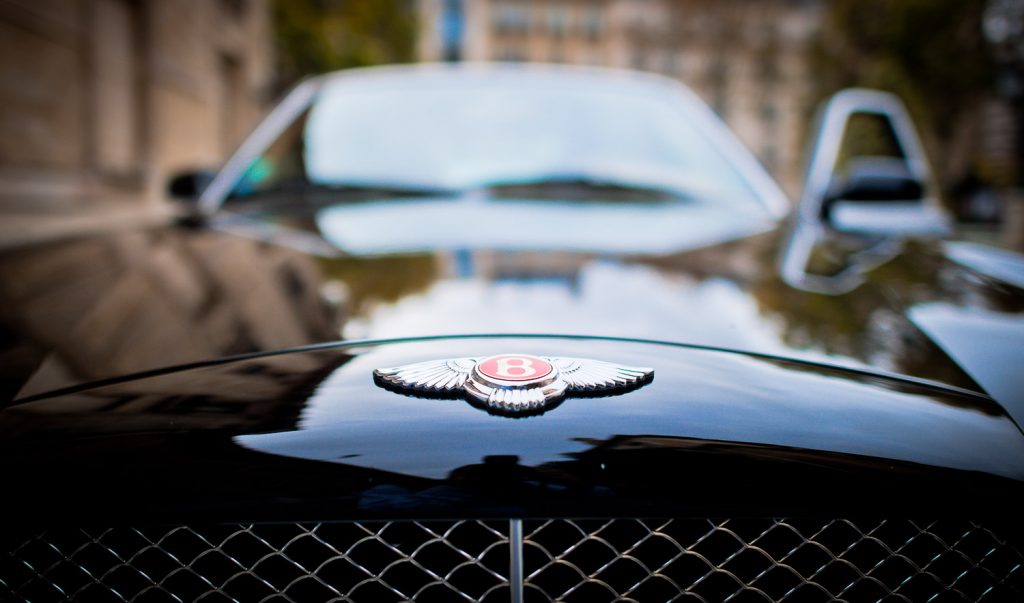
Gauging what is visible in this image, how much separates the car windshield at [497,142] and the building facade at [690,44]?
8.32 m

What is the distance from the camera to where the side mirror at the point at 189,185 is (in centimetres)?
253

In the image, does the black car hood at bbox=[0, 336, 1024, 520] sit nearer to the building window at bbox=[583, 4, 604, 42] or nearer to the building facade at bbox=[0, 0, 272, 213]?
the building facade at bbox=[0, 0, 272, 213]

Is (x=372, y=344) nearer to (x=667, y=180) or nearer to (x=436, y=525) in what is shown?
(x=436, y=525)

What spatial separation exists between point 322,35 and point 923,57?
13.5 m

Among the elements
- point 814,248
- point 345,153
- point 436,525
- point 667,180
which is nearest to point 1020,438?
point 436,525

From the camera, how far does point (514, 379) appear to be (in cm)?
96

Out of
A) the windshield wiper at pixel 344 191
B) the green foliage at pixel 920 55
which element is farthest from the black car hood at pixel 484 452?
the green foliage at pixel 920 55

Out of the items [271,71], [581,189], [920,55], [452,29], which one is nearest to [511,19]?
[452,29]

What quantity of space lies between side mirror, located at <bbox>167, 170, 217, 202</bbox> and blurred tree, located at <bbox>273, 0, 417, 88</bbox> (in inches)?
591

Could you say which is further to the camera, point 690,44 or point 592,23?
point 592,23

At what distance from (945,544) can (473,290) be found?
2.31 feet

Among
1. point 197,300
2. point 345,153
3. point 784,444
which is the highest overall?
point 345,153

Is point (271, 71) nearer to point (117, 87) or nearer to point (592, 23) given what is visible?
point (117, 87)

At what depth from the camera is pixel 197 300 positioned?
134 centimetres
